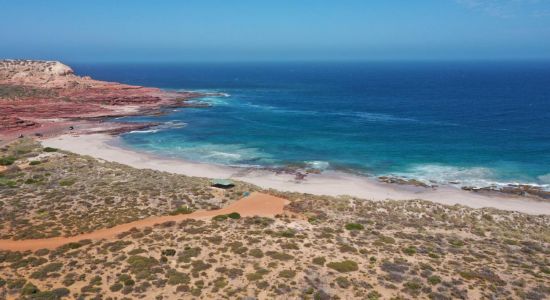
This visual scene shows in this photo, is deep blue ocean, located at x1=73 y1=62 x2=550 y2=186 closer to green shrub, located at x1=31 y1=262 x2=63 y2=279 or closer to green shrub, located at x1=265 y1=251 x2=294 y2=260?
green shrub, located at x1=265 y1=251 x2=294 y2=260

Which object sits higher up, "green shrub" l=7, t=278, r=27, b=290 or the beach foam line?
"green shrub" l=7, t=278, r=27, b=290

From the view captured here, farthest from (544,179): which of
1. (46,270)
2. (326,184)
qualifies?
(46,270)

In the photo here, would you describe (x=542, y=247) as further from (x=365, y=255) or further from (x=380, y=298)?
(x=380, y=298)

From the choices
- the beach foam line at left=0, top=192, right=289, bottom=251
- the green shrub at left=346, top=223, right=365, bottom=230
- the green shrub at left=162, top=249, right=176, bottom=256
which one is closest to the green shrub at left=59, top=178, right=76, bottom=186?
the beach foam line at left=0, top=192, right=289, bottom=251

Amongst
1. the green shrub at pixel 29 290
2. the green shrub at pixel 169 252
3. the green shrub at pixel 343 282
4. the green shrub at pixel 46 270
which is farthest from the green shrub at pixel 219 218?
the green shrub at pixel 29 290

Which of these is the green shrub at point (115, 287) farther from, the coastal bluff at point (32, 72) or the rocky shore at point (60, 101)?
the coastal bluff at point (32, 72)

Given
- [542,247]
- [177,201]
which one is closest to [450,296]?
[542,247]
